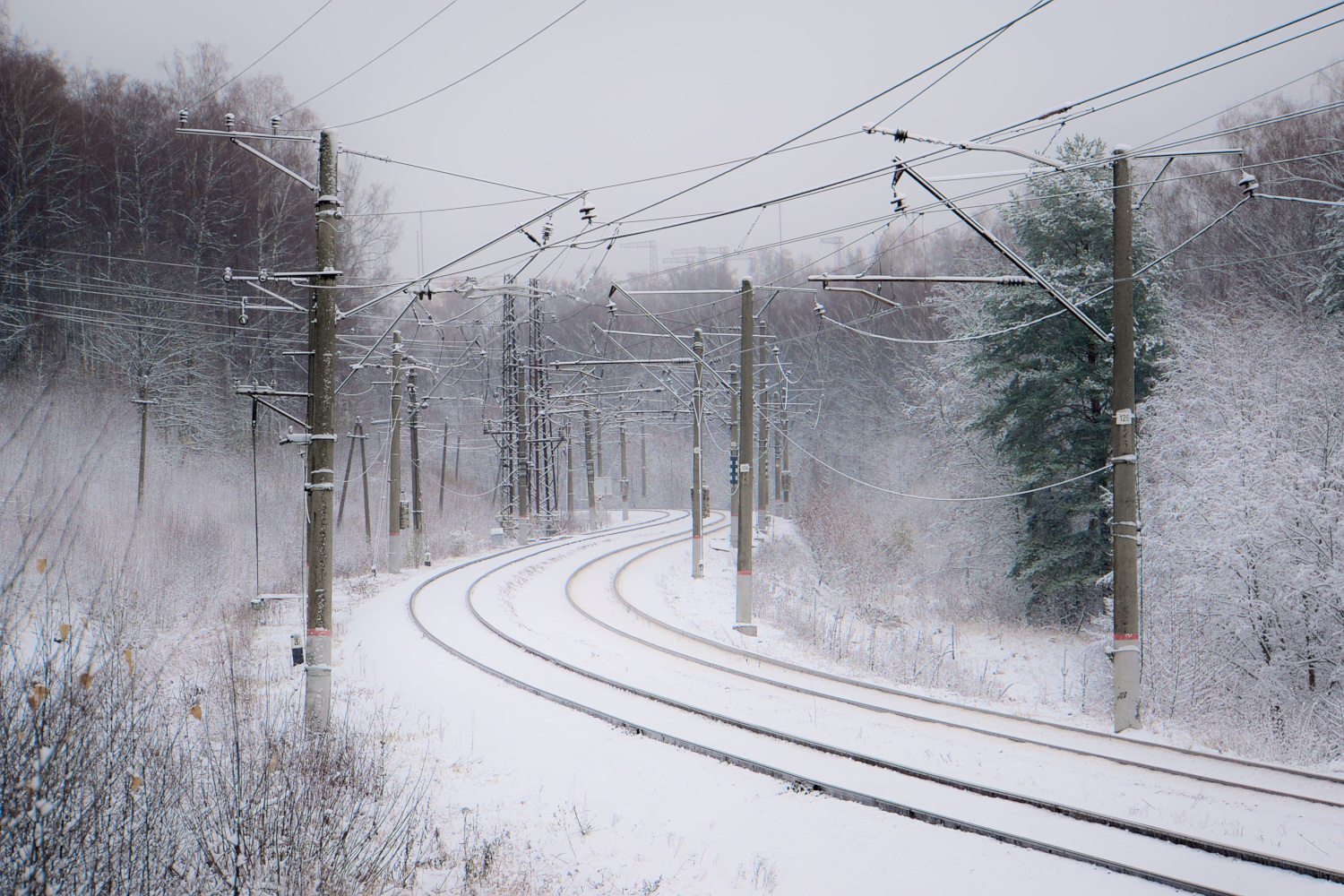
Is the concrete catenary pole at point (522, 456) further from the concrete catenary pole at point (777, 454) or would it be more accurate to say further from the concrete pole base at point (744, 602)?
the concrete pole base at point (744, 602)

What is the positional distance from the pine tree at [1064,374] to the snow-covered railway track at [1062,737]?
39.8 ft

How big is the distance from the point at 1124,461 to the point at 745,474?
8.37 m

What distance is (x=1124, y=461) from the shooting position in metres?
10.9

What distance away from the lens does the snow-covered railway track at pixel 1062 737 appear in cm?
750

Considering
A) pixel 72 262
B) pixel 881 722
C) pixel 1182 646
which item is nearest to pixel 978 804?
pixel 881 722

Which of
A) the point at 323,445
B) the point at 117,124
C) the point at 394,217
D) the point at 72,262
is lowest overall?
the point at 323,445

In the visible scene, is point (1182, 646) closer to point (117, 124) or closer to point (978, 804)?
point (978, 804)

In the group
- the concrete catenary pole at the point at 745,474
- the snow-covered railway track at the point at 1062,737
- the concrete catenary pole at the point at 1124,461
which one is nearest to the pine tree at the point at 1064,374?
the concrete catenary pole at the point at 745,474

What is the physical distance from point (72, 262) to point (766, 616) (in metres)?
29.7

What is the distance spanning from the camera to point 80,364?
97.8 ft

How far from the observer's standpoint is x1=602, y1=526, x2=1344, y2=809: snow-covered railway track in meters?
7.50

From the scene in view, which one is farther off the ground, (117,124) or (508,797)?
(117,124)

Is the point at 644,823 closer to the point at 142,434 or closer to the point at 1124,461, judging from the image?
the point at 1124,461

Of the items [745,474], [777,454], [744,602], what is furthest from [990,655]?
[777,454]
